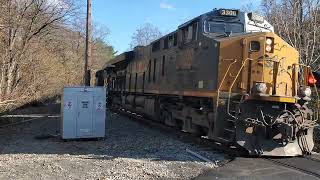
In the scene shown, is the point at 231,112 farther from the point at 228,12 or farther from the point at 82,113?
the point at 82,113

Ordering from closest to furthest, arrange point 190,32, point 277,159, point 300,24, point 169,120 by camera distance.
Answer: point 277,159
point 190,32
point 169,120
point 300,24

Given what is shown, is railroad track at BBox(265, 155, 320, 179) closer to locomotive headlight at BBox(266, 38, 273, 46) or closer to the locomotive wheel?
locomotive headlight at BBox(266, 38, 273, 46)

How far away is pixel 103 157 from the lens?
10219 mm

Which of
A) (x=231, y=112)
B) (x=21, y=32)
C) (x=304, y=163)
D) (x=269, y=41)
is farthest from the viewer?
(x=21, y=32)

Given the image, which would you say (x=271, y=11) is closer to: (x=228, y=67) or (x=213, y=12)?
(x=213, y=12)

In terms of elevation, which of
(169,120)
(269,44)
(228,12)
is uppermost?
(228,12)

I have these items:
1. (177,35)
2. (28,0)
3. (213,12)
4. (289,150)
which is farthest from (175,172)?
(28,0)

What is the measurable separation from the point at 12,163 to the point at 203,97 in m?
5.22

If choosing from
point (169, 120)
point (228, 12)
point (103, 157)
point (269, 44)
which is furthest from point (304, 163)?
point (169, 120)

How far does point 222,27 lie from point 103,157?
514 centimetres

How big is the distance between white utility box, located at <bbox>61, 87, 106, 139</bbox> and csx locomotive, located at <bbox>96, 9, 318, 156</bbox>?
8.24 ft

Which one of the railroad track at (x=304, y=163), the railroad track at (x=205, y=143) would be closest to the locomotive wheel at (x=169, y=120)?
the railroad track at (x=205, y=143)

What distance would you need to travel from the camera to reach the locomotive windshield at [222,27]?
12.6 metres

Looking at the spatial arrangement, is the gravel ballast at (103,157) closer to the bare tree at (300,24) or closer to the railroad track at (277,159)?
the railroad track at (277,159)
